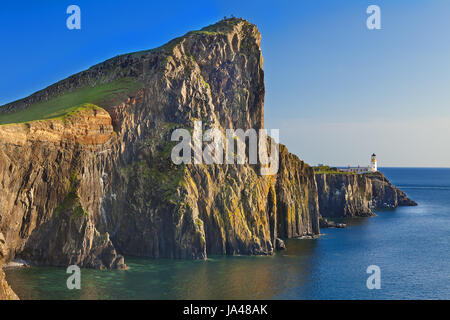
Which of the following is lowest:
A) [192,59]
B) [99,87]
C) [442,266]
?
[442,266]

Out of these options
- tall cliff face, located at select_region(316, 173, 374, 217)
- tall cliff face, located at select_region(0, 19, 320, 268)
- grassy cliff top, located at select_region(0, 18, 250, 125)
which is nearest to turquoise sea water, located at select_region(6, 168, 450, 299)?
tall cliff face, located at select_region(0, 19, 320, 268)

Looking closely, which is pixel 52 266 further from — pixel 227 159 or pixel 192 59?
pixel 192 59

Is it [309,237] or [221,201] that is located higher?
[221,201]

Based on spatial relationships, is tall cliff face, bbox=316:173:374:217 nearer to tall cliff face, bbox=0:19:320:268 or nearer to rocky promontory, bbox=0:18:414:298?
rocky promontory, bbox=0:18:414:298

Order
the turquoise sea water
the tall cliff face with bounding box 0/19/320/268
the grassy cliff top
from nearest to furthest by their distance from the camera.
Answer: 1. the turquoise sea water
2. the tall cliff face with bounding box 0/19/320/268
3. the grassy cliff top

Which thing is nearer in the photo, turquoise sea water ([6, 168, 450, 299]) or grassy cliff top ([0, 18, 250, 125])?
turquoise sea water ([6, 168, 450, 299])
